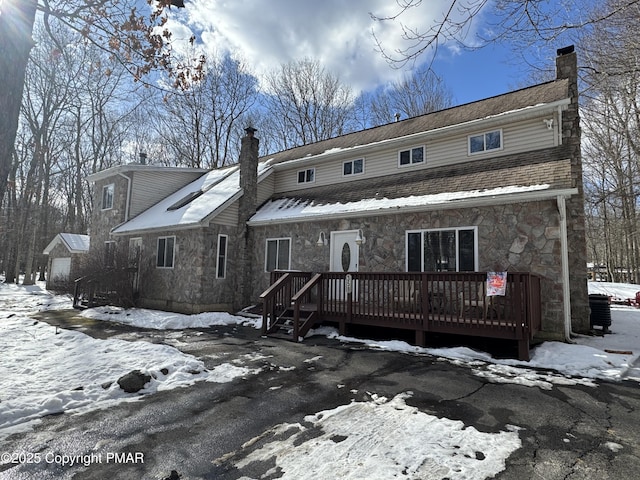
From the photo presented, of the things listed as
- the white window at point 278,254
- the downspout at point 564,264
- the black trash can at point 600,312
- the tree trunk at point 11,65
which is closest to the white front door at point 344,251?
the white window at point 278,254

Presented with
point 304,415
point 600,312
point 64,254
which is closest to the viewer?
point 304,415

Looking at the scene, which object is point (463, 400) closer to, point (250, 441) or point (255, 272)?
point (250, 441)

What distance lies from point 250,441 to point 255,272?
9469 mm

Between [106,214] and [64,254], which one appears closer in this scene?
[106,214]

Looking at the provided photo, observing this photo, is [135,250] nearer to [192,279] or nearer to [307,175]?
[192,279]

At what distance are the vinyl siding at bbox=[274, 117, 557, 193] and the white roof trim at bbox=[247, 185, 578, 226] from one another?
1385 mm

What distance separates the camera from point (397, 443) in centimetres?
327

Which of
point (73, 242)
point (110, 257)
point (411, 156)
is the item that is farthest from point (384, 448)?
point (73, 242)

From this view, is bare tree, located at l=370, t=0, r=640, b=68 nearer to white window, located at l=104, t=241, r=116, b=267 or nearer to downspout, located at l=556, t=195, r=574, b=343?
downspout, located at l=556, t=195, r=574, b=343

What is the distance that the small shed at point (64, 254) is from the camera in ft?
64.5

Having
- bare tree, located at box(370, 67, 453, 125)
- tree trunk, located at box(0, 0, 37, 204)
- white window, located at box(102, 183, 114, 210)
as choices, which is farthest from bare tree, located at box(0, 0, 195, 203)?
bare tree, located at box(370, 67, 453, 125)

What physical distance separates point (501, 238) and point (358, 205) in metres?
3.95

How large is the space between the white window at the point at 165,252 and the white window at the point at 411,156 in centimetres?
826

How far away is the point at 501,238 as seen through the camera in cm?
789
